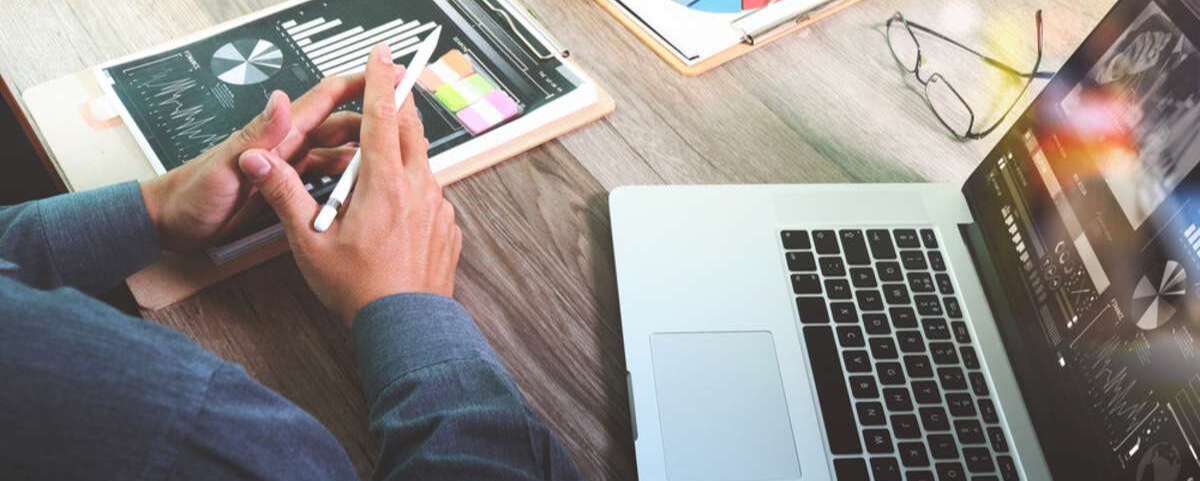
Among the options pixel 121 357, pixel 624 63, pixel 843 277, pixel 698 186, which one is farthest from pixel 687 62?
pixel 121 357

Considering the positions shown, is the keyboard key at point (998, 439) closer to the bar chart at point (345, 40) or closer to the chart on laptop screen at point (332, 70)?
the chart on laptop screen at point (332, 70)

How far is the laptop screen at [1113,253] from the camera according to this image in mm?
637

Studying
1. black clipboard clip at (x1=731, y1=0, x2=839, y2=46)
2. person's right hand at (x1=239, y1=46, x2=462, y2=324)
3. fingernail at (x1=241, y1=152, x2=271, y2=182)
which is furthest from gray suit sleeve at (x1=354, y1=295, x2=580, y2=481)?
black clipboard clip at (x1=731, y1=0, x2=839, y2=46)

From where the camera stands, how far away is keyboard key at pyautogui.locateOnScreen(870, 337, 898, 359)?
755 mm

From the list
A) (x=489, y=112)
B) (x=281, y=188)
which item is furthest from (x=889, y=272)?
(x=281, y=188)

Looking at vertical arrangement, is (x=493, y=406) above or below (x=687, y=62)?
below

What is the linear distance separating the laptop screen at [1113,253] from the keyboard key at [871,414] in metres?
0.12

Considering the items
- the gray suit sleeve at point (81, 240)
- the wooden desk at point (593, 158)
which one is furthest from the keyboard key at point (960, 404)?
the gray suit sleeve at point (81, 240)

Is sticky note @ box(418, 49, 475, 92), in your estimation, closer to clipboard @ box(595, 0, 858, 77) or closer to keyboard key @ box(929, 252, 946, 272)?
clipboard @ box(595, 0, 858, 77)

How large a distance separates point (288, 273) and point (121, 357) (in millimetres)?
320

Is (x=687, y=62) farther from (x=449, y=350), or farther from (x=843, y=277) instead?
(x=449, y=350)

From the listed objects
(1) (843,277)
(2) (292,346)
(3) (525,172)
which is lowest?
(2) (292,346)

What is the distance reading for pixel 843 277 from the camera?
81cm

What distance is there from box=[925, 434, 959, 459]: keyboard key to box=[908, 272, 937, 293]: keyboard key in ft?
0.46
